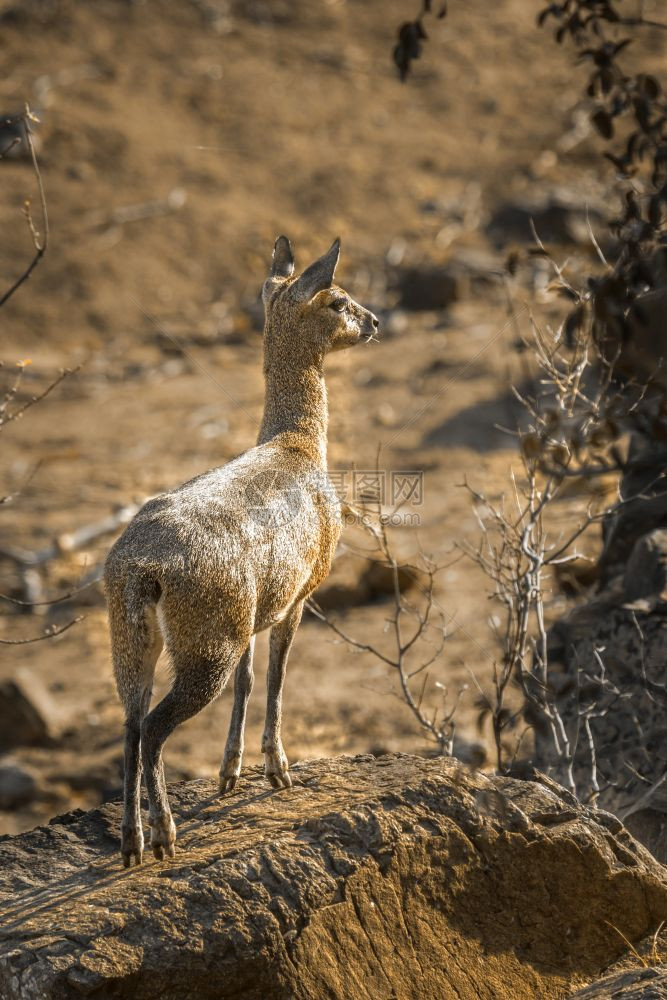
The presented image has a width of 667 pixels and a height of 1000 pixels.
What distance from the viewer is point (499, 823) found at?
5.55 meters

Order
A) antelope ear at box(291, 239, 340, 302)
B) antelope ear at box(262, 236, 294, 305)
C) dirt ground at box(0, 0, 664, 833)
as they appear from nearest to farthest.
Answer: antelope ear at box(291, 239, 340, 302) → antelope ear at box(262, 236, 294, 305) → dirt ground at box(0, 0, 664, 833)

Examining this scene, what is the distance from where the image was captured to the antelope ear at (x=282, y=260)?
721cm

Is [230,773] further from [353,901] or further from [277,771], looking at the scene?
[353,901]

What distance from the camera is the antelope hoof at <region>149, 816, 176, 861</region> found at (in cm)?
539

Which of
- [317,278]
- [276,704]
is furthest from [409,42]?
[276,704]

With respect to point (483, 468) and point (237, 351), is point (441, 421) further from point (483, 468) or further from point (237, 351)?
point (237, 351)

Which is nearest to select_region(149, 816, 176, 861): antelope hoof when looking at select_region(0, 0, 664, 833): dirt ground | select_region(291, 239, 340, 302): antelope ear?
select_region(291, 239, 340, 302): antelope ear

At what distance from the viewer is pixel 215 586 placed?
5.39 metres

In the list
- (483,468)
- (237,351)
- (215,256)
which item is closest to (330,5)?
(215,256)

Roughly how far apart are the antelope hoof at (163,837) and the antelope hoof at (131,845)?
0.22 feet

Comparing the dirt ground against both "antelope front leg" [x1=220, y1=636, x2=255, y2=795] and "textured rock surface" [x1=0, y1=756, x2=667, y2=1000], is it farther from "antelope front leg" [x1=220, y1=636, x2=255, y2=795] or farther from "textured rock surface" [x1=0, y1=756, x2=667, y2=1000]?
"textured rock surface" [x1=0, y1=756, x2=667, y2=1000]

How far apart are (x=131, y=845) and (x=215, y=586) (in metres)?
1.10

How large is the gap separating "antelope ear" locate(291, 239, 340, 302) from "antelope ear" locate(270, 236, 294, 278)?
1.58 feet

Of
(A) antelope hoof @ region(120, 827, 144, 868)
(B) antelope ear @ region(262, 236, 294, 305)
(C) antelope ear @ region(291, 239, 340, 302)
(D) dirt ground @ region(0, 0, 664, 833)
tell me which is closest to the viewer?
(A) antelope hoof @ region(120, 827, 144, 868)
